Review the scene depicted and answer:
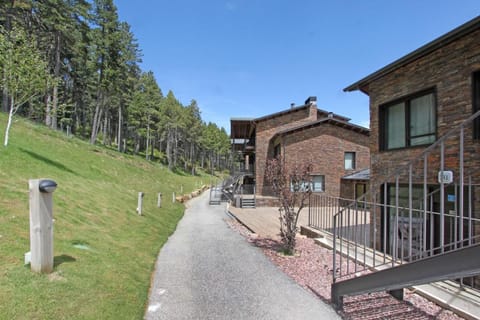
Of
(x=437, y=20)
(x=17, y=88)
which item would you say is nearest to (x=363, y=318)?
(x=437, y=20)

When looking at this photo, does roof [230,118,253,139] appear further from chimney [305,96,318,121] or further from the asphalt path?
the asphalt path

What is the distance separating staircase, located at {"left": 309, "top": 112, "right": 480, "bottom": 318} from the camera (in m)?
2.61

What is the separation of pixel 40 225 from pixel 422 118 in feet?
28.4

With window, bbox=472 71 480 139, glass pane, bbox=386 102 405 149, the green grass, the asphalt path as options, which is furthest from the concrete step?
the green grass

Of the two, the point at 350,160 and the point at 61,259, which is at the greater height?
the point at 350,160

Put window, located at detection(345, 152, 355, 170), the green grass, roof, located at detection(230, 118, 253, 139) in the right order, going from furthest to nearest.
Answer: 1. roof, located at detection(230, 118, 253, 139)
2. window, located at detection(345, 152, 355, 170)
3. the green grass

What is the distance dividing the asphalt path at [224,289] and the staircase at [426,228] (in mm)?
848

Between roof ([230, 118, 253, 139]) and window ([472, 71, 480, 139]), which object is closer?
window ([472, 71, 480, 139])

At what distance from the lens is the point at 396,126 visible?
7426mm

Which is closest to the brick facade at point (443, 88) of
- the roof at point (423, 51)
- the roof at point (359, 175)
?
the roof at point (423, 51)

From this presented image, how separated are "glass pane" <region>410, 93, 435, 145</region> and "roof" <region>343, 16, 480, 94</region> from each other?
108 centimetres

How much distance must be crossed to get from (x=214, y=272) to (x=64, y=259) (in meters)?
3.00

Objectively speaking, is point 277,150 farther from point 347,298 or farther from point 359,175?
point 347,298

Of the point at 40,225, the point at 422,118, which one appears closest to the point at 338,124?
the point at 422,118
